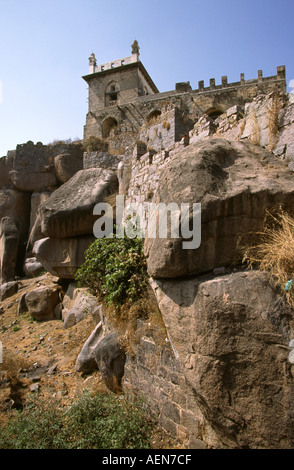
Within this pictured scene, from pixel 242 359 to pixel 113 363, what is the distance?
2.27m

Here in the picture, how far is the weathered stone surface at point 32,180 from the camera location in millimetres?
13656

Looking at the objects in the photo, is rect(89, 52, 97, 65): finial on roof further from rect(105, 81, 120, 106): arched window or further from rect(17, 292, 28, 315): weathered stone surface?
rect(17, 292, 28, 315): weathered stone surface

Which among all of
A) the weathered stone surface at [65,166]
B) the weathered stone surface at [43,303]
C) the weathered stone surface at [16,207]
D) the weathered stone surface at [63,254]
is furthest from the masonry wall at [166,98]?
the weathered stone surface at [43,303]

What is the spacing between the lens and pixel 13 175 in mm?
13656

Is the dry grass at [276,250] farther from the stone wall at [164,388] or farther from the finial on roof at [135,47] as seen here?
the finial on roof at [135,47]

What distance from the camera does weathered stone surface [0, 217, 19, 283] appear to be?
12.0 metres

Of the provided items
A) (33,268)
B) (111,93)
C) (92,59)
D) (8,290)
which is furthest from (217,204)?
(92,59)

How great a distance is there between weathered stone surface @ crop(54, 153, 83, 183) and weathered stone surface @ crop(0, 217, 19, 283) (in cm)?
320

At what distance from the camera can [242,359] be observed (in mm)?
2164

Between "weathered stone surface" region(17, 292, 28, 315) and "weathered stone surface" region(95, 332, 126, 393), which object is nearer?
"weathered stone surface" region(95, 332, 126, 393)

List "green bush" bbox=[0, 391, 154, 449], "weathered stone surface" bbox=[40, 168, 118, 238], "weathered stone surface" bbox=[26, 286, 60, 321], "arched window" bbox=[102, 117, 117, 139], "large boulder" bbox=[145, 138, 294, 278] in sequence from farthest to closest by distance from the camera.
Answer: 1. "arched window" bbox=[102, 117, 117, 139]
2. "weathered stone surface" bbox=[26, 286, 60, 321]
3. "weathered stone surface" bbox=[40, 168, 118, 238]
4. "green bush" bbox=[0, 391, 154, 449]
5. "large boulder" bbox=[145, 138, 294, 278]

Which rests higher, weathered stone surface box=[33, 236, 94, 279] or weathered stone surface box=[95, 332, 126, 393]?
weathered stone surface box=[33, 236, 94, 279]

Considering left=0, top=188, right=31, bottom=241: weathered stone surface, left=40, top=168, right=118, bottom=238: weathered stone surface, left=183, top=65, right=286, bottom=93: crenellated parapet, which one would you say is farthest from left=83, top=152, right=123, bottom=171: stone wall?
left=183, top=65, right=286, bottom=93: crenellated parapet
